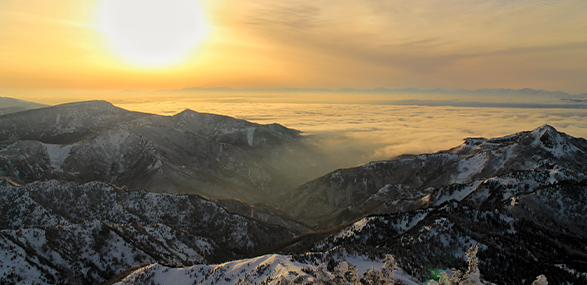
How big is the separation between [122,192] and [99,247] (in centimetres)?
4504

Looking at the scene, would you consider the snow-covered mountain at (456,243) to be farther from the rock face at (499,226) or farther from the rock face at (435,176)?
the rock face at (435,176)

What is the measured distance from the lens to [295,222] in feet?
443

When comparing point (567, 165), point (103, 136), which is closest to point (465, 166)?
point (567, 165)

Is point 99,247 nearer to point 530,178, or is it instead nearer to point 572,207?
point 572,207

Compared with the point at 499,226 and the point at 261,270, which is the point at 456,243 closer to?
the point at 499,226

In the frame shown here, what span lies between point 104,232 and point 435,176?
15276 centimetres

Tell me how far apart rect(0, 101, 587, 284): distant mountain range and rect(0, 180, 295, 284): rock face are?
356 mm

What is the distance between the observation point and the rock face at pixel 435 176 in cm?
10769

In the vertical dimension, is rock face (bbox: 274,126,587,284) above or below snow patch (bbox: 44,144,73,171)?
above

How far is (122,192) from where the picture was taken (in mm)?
114438

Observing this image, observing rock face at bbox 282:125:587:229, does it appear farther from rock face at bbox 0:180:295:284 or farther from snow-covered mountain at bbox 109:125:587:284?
rock face at bbox 0:180:295:284

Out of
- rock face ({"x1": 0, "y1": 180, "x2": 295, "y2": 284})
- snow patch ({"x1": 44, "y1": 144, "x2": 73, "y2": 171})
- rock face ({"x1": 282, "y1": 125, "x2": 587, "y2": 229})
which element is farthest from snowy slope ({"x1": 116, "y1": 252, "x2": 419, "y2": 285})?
snow patch ({"x1": 44, "y1": 144, "x2": 73, "y2": 171})

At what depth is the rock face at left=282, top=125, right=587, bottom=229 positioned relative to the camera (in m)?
108

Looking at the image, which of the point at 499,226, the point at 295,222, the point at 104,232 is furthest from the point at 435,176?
the point at 104,232
